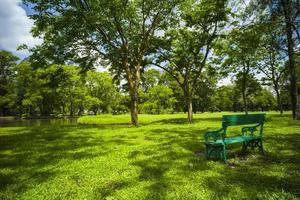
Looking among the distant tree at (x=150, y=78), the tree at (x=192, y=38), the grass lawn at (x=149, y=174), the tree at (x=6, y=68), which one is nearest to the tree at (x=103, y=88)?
the distant tree at (x=150, y=78)

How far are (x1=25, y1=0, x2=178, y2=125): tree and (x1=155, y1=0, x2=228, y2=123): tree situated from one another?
1.96m

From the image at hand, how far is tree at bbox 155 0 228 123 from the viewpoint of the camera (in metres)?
21.7

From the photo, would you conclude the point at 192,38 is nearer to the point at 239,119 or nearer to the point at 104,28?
the point at 104,28

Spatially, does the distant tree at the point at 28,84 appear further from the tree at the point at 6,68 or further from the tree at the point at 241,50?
the tree at the point at 241,50

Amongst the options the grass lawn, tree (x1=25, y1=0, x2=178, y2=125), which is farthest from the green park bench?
tree (x1=25, y1=0, x2=178, y2=125)

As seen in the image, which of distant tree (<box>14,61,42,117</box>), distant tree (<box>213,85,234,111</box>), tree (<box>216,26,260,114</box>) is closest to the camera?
tree (<box>216,26,260,114</box>)

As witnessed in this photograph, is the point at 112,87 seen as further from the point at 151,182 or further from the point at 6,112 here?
the point at 151,182

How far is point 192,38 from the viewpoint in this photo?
23219mm

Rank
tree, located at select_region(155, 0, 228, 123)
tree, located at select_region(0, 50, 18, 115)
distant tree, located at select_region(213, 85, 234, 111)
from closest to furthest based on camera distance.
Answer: tree, located at select_region(155, 0, 228, 123) < tree, located at select_region(0, 50, 18, 115) < distant tree, located at select_region(213, 85, 234, 111)

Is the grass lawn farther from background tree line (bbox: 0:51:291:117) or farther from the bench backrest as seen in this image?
background tree line (bbox: 0:51:291:117)

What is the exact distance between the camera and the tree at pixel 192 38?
2170cm

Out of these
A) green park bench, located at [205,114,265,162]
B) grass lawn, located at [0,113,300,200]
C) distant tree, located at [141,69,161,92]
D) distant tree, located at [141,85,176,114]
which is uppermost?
distant tree, located at [141,69,161,92]

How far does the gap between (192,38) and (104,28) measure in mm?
8975

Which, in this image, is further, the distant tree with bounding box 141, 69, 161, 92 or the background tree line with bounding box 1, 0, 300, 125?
the distant tree with bounding box 141, 69, 161, 92
